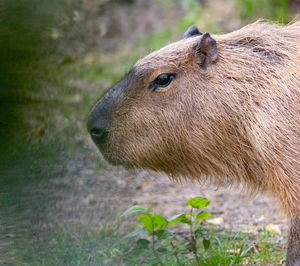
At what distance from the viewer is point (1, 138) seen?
194 centimetres

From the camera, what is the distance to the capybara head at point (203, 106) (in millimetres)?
3924

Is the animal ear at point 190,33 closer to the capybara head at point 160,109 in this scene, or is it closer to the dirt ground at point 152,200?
the capybara head at point 160,109

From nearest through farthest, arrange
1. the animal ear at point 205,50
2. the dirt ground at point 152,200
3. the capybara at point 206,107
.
→ the capybara at point 206,107, the animal ear at point 205,50, the dirt ground at point 152,200

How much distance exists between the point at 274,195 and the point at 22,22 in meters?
2.63

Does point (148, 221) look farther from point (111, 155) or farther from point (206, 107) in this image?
point (206, 107)

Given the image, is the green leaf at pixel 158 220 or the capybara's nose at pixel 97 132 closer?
the green leaf at pixel 158 220

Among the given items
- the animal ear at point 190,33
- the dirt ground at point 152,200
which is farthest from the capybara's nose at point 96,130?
the animal ear at point 190,33

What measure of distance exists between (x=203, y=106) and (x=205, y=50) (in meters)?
Result: 0.44

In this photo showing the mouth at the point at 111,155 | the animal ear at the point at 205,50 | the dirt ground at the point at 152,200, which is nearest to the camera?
the animal ear at the point at 205,50

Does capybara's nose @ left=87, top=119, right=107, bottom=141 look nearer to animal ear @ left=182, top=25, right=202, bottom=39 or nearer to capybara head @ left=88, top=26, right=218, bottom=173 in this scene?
capybara head @ left=88, top=26, right=218, bottom=173

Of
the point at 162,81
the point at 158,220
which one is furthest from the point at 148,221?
the point at 162,81

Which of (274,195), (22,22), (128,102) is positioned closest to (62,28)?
(22,22)

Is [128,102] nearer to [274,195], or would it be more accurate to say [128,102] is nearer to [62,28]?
[274,195]

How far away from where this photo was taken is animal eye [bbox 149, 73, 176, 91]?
4090 mm
